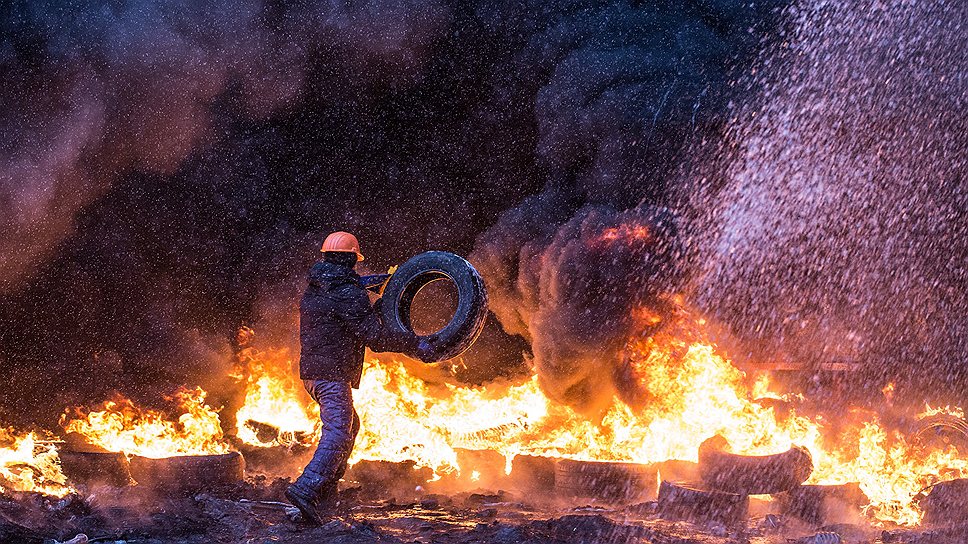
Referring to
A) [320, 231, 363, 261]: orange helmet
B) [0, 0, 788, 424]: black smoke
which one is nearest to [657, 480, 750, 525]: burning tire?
[0, 0, 788, 424]: black smoke

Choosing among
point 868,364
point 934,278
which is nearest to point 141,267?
point 868,364

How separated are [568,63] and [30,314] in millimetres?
9061

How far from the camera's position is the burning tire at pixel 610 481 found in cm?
955

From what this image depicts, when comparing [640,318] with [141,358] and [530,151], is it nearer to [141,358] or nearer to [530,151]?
[530,151]

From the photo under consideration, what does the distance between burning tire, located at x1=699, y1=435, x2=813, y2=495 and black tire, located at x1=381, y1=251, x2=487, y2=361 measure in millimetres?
2859

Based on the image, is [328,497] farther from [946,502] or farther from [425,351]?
[946,502]

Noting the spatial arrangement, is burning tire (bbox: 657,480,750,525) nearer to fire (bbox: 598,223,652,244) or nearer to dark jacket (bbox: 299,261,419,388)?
dark jacket (bbox: 299,261,419,388)

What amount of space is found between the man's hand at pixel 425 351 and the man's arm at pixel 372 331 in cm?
4

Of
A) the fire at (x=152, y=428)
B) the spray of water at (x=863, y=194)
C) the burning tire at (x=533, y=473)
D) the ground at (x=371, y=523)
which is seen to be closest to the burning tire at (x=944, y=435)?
the spray of water at (x=863, y=194)

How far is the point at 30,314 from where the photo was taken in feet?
40.5

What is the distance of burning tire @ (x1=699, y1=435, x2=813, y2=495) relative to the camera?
8602 mm

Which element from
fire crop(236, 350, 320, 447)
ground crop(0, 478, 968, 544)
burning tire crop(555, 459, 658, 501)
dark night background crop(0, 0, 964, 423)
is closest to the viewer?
ground crop(0, 478, 968, 544)

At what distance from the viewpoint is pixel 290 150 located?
13750mm

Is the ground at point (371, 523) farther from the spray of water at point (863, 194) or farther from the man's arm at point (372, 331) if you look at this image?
the spray of water at point (863, 194)
